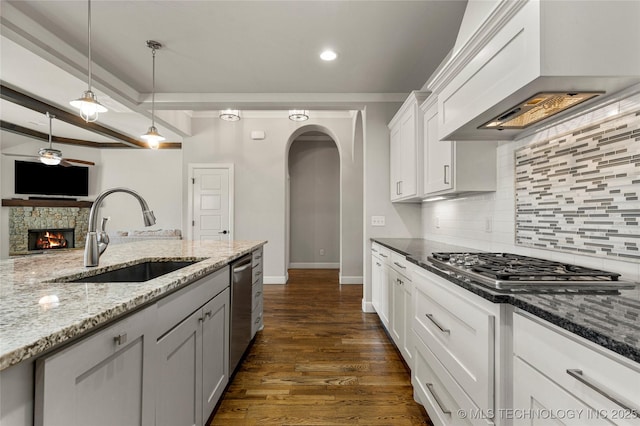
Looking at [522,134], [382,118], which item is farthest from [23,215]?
Answer: [522,134]

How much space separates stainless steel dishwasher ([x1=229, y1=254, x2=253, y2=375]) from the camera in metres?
2.16

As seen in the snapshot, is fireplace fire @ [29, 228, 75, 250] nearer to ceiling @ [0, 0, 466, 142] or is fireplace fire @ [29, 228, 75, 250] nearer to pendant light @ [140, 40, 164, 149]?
ceiling @ [0, 0, 466, 142]

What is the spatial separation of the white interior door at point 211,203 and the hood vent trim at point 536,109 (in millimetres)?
4824

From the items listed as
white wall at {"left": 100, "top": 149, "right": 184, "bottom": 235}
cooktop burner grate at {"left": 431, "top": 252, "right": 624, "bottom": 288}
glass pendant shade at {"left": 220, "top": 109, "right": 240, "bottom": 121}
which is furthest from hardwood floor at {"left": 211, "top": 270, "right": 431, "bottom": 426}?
white wall at {"left": 100, "top": 149, "right": 184, "bottom": 235}

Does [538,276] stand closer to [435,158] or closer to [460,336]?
[460,336]

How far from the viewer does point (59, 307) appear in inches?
35.2

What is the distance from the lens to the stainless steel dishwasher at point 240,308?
2156mm

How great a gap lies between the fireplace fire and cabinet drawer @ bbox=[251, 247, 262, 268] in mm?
6692

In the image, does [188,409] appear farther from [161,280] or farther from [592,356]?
[592,356]

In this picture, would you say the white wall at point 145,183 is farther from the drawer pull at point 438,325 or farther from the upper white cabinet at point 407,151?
the drawer pull at point 438,325

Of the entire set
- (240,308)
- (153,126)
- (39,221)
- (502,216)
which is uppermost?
(153,126)

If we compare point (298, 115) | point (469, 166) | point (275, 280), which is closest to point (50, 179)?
point (275, 280)

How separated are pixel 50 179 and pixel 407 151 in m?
8.00

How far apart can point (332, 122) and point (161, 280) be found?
16.4 feet
